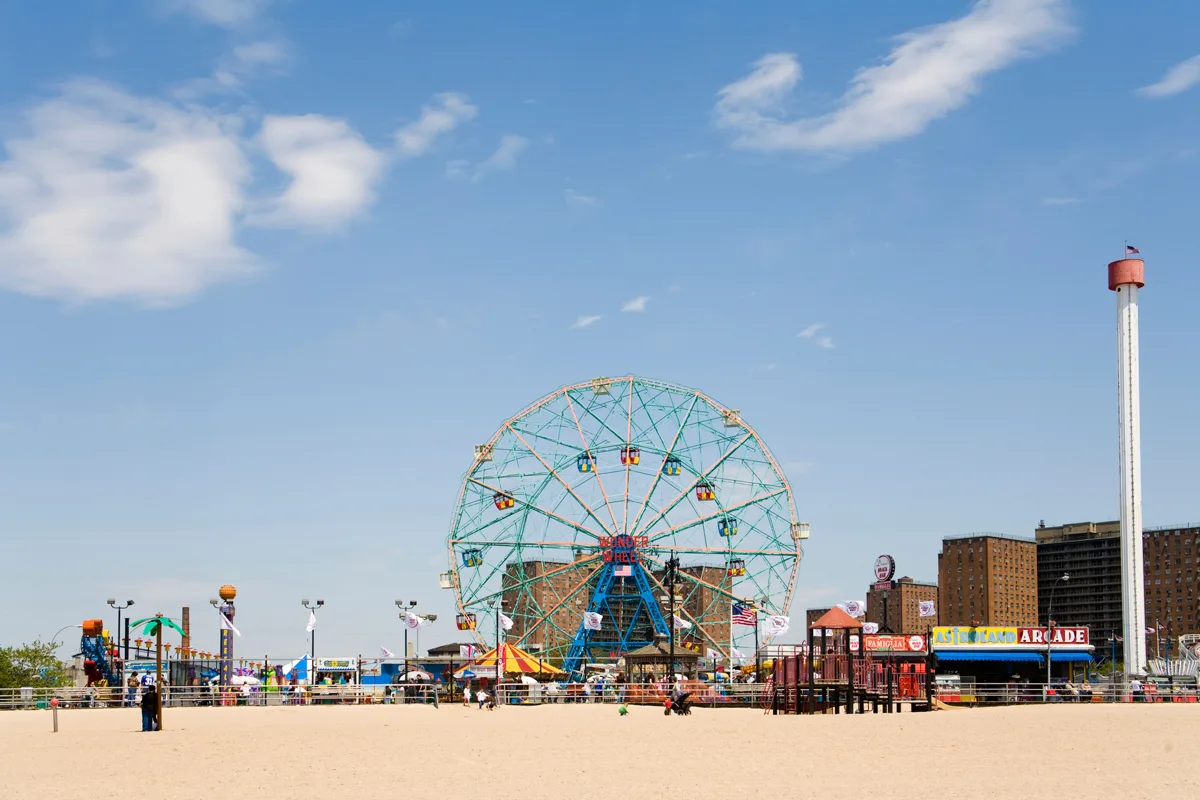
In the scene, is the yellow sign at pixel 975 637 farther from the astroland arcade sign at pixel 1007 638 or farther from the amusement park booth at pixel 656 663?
the amusement park booth at pixel 656 663

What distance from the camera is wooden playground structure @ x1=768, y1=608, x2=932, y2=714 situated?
45344 millimetres

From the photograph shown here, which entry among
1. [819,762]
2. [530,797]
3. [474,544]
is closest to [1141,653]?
[474,544]

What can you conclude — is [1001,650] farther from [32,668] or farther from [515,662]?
[32,668]

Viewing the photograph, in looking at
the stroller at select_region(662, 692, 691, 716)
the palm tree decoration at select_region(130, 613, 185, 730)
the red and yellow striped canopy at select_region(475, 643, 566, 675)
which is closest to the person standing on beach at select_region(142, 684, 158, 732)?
the palm tree decoration at select_region(130, 613, 185, 730)

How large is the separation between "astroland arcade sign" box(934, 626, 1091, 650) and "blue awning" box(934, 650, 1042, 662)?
0.26 metres

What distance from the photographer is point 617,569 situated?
71.4 m

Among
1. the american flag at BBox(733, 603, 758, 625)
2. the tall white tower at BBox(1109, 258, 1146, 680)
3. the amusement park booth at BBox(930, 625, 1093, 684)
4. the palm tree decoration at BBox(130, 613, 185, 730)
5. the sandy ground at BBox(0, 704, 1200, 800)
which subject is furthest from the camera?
the tall white tower at BBox(1109, 258, 1146, 680)

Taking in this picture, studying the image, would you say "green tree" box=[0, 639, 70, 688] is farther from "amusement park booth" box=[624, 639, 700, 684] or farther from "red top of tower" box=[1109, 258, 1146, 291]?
"red top of tower" box=[1109, 258, 1146, 291]

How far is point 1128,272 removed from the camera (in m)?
95.5

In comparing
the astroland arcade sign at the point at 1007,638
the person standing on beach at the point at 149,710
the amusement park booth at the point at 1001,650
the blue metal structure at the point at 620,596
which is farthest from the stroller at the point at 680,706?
the astroland arcade sign at the point at 1007,638

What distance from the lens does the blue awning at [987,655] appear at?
230ft

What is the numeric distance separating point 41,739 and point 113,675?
31.2 metres

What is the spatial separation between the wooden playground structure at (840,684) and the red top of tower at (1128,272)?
52337 mm

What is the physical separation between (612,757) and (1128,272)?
80.9 metres
